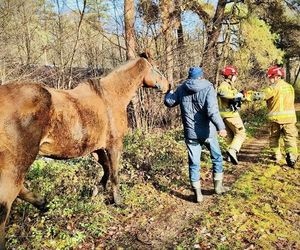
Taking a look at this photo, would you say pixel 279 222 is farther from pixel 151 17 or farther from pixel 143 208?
pixel 151 17

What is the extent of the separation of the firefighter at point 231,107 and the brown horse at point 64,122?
6.47ft

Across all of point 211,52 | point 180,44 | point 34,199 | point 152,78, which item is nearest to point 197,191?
point 152,78

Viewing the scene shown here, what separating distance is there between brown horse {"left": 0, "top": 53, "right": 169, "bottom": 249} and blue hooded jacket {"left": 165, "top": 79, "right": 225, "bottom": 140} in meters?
0.68

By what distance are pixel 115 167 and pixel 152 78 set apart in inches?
66.6

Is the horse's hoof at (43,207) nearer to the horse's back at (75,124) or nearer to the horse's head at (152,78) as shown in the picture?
the horse's back at (75,124)

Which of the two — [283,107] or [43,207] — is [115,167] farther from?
[283,107]

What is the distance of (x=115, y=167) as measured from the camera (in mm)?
5613

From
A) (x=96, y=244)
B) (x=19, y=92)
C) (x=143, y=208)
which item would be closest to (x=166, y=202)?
(x=143, y=208)

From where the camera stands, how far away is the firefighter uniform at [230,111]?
312 inches

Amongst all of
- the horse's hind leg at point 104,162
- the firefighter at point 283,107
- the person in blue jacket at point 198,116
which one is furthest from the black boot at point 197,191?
the firefighter at point 283,107

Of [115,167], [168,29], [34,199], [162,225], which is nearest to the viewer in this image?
[34,199]

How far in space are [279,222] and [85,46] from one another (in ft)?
31.0

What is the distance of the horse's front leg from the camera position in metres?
5.53

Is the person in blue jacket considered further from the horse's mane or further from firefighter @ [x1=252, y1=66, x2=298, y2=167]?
firefighter @ [x1=252, y1=66, x2=298, y2=167]
